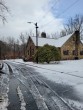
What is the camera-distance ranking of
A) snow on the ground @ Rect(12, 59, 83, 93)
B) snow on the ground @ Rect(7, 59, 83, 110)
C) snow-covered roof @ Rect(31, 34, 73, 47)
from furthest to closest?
snow-covered roof @ Rect(31, 34, 73, 47) < snow on the ground @ Rect(12, 59, 83, 93) < snow on the ground @ Rect(7, 59, 83, 110)

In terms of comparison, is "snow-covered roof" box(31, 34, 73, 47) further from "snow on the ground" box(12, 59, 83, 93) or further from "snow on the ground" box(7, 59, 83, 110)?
"snow on the ground" box(7, 59, 83, 110)

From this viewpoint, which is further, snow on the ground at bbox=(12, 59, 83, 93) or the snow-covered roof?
the snow-covered roof

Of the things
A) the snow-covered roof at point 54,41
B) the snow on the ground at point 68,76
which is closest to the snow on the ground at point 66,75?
the snow on the ground at point 68,76

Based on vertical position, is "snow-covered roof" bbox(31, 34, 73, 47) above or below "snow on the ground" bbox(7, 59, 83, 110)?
above

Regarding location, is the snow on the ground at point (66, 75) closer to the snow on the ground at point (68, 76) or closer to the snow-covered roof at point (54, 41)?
the snow on the ground at point (68, 76)

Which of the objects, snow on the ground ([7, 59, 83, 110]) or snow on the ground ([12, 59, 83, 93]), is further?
snow on the ground ([12, 59, 83, 93])

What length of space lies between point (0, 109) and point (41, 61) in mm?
31273

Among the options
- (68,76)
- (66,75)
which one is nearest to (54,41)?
(66,75)

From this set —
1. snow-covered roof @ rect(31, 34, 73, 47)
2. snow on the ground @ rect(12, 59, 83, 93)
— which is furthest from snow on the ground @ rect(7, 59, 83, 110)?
snow-covered roof @ rect(31, 34, 73, 47)

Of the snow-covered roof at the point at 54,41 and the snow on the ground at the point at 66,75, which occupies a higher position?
the snow-covered roof at the point at 54,41

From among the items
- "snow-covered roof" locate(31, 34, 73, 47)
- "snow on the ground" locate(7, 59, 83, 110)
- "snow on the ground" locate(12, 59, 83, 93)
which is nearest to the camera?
"snow on the ground" locate(7, 59, 83, 110)

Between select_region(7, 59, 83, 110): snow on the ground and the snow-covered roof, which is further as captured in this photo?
the snow-covered roof

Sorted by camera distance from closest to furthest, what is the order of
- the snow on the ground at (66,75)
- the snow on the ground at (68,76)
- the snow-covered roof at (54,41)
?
1. the snow on the ground at (68,76)
2. the snow on the ground at (66,75)
3. the snow-covered roof at (54,41)

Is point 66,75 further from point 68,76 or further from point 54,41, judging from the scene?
point 54,41
